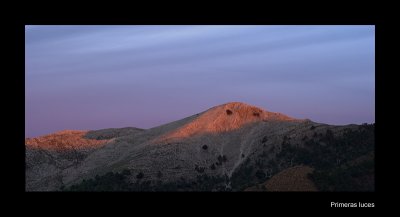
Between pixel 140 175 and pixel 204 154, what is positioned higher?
pixel 204 154

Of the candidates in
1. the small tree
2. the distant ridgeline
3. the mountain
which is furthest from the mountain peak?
the small tree

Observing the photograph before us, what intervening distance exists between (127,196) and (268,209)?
2.40 metres

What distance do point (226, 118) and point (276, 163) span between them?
1338cm

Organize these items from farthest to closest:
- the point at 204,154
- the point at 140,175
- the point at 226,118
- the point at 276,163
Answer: the point at 226,118 → the point at 204,154 → the point at 140,175 → the point at 276,163

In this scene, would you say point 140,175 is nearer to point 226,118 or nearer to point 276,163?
point 276,163

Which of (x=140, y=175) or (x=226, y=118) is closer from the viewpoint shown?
(x=140, y=175)

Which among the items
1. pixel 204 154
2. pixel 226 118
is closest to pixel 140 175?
pixel 204 154

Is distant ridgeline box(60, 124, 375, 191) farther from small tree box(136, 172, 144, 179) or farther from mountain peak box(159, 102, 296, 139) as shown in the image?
mountain peak box(159, 102, 296, 139)

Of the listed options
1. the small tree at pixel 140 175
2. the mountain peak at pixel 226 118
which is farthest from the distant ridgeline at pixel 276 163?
the mountain peak at pixel 226 118

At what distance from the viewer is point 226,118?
156 ft

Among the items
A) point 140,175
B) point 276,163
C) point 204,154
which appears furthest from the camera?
point 204,154

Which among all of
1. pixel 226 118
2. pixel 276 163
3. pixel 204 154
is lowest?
pixel 276 163
